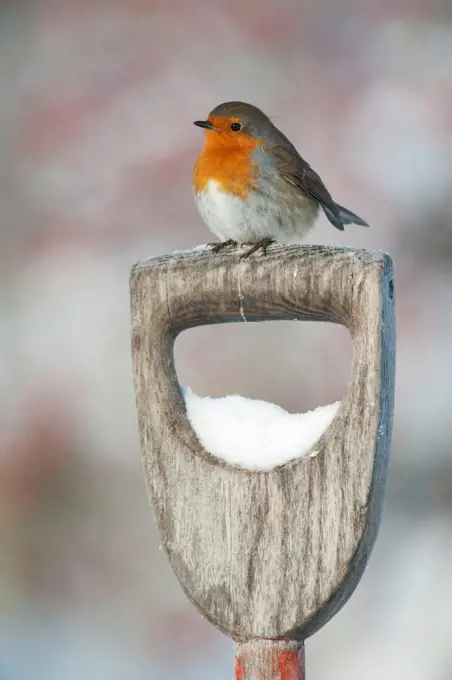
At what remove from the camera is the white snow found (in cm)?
167

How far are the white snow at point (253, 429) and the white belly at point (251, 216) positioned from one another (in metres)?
1.09

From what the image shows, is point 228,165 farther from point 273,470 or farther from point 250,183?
point 273,470

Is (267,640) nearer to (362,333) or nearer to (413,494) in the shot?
(362,333)

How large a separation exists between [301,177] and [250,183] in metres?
0.18

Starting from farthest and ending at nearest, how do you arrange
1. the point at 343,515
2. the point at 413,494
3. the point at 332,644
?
the point at 413,494 < the point at 332,644 < the point at 343,515

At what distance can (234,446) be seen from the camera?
171 cm

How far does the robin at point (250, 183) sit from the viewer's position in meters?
2.87

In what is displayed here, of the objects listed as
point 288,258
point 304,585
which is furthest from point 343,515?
point 288,258

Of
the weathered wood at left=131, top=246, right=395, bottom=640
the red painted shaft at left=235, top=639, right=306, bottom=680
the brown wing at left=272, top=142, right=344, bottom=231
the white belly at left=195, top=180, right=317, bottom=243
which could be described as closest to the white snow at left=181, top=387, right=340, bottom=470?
the weathered wood at left=131, top=246, right=395, bottom=640

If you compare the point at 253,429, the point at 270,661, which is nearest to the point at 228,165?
the point at 253,429

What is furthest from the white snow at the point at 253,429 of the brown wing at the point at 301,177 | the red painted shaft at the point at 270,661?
the brown wing at the point at 301,177

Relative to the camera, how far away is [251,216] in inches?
113

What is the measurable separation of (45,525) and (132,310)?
119 inches

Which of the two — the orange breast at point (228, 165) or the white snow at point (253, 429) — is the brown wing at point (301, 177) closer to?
the orange breast at point (228, 165)
